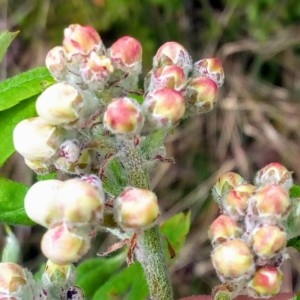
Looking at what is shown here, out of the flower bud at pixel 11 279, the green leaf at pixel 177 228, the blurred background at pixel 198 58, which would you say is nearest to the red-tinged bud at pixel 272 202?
the flower bud at pixel 11 279

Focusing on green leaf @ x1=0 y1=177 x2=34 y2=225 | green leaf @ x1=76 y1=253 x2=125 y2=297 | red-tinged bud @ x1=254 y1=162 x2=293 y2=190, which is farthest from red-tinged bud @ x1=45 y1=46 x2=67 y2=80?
green leaf @ x1=76 y1=253 x2=125 y2=297

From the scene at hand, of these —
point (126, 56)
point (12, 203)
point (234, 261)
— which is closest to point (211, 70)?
point (126, 56)

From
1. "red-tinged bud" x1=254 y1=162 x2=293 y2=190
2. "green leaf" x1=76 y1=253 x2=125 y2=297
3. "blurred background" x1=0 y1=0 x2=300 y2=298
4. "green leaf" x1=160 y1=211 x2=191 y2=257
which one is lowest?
"blurred background" x1=0 y1=0 x2=300 y2=298

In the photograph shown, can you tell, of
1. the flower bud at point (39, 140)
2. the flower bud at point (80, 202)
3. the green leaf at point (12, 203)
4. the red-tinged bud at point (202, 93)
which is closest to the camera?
the flower bud at point (80, 202)

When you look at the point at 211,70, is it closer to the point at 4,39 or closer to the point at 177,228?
the point at 4,39

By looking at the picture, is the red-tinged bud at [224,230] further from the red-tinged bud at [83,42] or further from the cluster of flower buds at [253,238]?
the red-tinged bud at [83,42]

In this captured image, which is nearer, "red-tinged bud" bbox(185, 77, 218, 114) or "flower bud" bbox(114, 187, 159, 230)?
"flower bud" bbox(114, 187, 159, 230)

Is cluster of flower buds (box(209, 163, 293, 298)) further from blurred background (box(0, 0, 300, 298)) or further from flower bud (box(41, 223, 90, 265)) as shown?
blurred background (box(0, 0, 300, 298))
